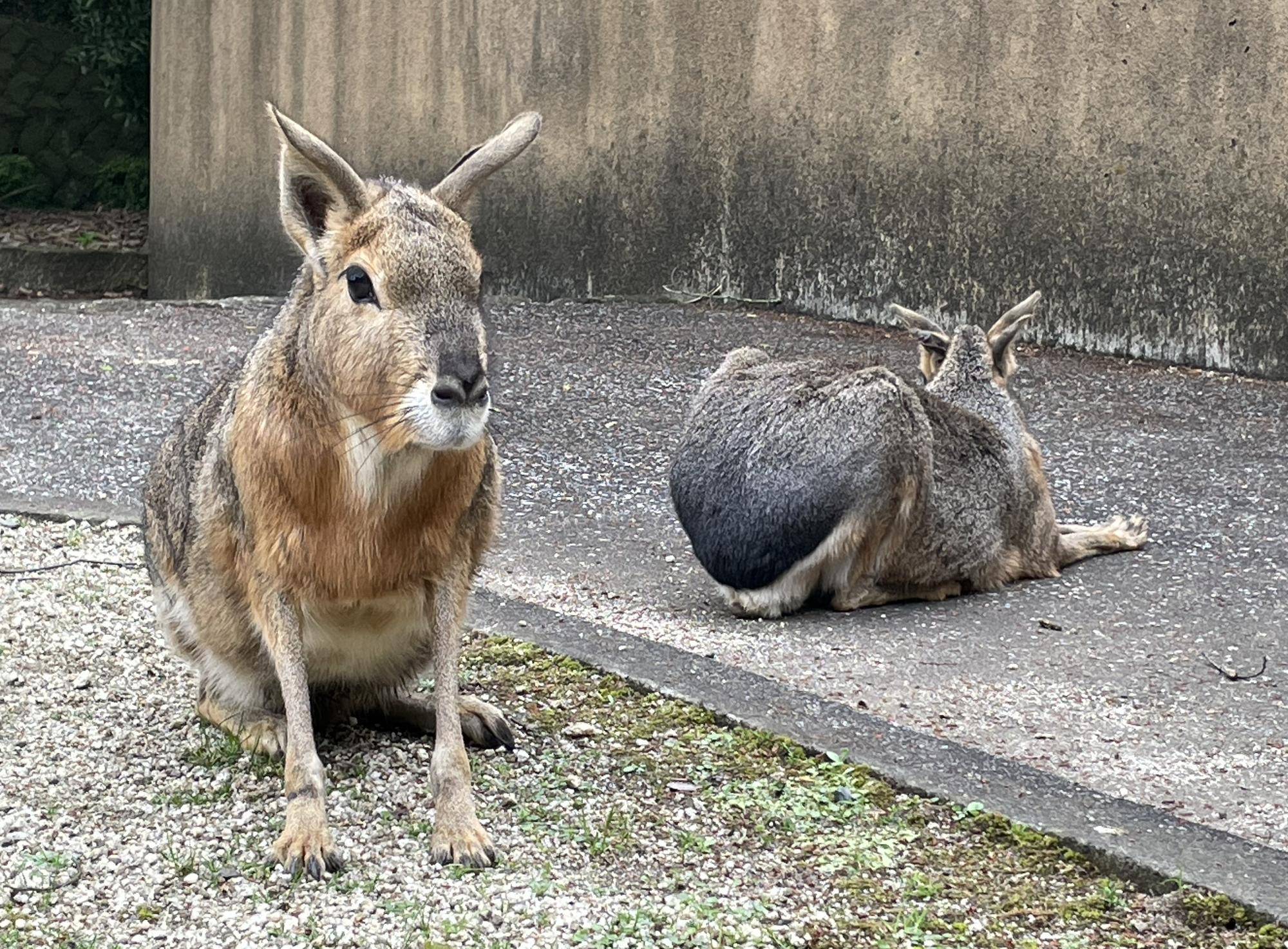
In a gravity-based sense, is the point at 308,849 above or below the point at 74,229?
below

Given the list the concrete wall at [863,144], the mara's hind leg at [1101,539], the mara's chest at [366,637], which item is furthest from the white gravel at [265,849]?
the concrete wall at [863,144]

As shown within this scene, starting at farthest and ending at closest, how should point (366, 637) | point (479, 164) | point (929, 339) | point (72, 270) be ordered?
point (72, 270), point (929, 339), point (366, 637), point (479, 164)

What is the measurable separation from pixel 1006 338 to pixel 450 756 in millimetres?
3730

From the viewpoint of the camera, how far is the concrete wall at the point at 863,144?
8.85 m

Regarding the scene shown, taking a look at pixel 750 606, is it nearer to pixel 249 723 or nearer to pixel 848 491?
pixel 848 491

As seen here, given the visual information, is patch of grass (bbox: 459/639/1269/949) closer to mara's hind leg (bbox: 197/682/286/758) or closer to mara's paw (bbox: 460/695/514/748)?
mara's paw (bbox: 460/695/514/748)

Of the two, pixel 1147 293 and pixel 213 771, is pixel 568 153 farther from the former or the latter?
pixel 213 771

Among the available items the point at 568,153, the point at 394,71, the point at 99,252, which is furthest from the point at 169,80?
the point at 568,153

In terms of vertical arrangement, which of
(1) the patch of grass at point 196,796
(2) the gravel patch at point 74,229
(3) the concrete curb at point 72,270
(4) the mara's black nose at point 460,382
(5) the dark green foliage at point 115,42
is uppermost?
(5) the dark green foliage at point 115,42

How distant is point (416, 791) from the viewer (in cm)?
387

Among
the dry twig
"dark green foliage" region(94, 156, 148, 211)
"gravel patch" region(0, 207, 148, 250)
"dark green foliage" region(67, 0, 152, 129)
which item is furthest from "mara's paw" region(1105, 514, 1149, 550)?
"dark green foliage" region(94, 156, 148, 211)

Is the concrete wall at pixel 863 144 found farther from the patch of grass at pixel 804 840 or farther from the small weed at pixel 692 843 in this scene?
the small weed at pixel 692 843

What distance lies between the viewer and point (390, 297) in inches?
133

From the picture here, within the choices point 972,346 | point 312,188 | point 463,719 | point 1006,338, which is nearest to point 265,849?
point 463,719
